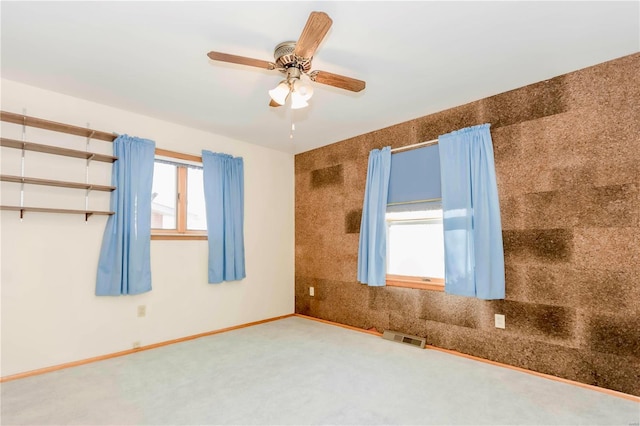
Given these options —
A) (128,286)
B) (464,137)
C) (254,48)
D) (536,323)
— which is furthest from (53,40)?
(536,323)

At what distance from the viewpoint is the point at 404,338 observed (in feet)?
11.3

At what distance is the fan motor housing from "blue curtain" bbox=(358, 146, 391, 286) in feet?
5.98

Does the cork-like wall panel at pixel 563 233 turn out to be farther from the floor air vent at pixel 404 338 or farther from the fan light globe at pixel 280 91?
the fan light globe at pixel 280 91

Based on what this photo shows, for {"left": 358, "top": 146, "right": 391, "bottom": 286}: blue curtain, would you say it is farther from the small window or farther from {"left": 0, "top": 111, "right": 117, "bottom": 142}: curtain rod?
{"left": 0, "top": 111, "right": 117, "bottom": 142}: curtain rod

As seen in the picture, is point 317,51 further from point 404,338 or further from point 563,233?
point 404,338

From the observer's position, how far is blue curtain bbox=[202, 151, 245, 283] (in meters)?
3.86

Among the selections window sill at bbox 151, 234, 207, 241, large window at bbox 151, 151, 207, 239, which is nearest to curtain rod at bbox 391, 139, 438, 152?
large window at bbox 151, 151, 207, 239

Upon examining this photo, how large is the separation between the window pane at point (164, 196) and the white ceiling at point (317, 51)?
2.35ft

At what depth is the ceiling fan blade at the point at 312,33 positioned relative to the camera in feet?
5.09

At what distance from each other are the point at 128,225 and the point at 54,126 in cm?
104

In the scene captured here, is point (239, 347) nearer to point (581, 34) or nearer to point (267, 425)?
point (267, 425)

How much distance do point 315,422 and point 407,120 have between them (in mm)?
3036

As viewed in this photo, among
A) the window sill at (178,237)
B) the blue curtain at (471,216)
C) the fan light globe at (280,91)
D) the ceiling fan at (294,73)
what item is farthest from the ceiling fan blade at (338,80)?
the window sill at (178,237)

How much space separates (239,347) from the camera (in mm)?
3312
